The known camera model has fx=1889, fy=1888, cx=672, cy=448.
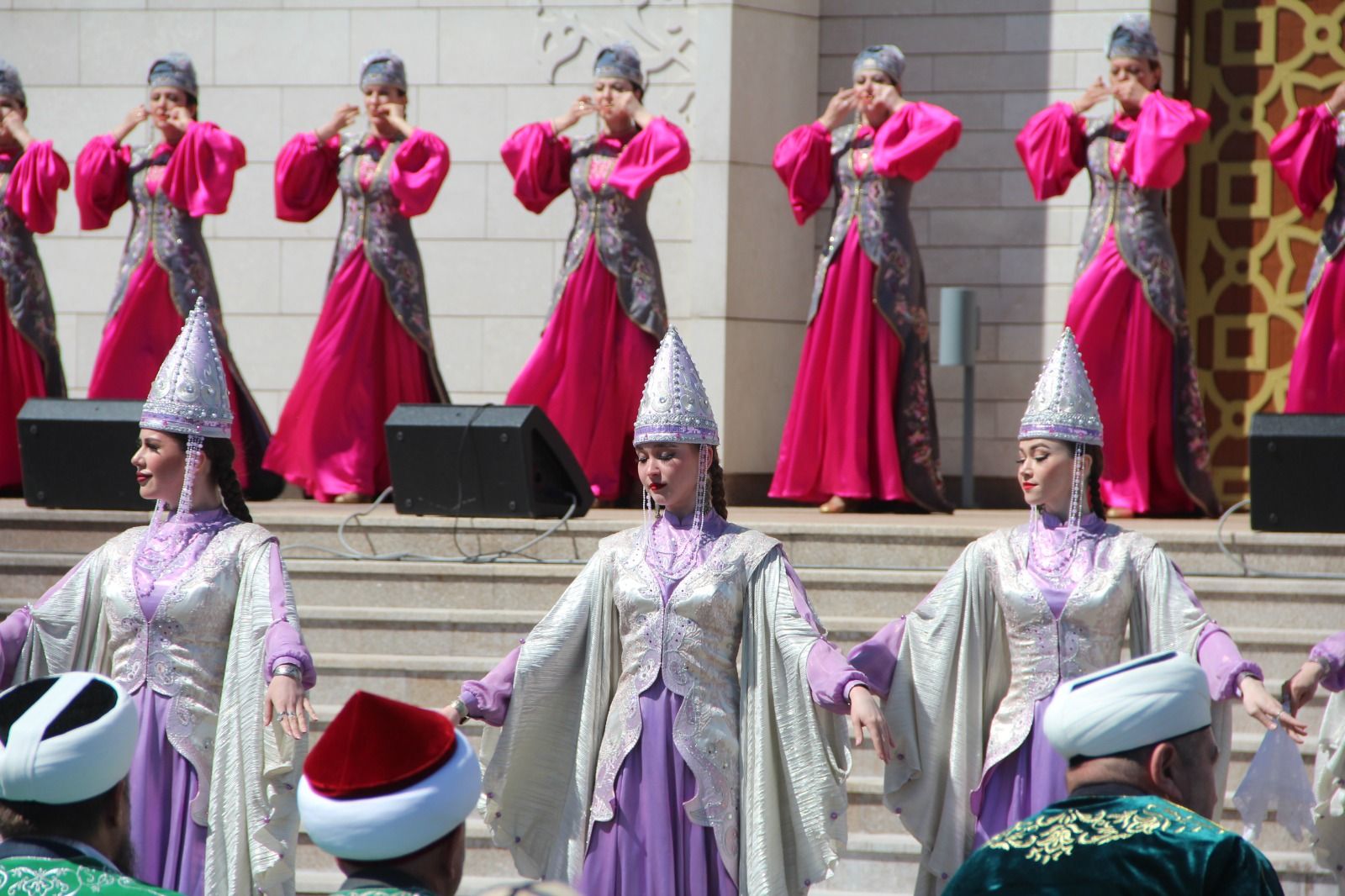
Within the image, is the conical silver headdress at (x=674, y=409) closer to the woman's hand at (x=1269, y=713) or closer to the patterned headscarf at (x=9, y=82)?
the woman's hand at (x=1269, y=713)

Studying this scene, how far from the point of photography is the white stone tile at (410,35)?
31.5ft

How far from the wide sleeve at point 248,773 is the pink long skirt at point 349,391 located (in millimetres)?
3897

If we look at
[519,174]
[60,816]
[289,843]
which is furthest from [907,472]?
[60,816]


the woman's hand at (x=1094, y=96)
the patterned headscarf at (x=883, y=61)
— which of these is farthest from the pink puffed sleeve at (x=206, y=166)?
the woman's hand at (x=1094, y=96)

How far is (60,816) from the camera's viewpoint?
2.32 meters

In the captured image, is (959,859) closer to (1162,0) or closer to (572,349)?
(572,349)

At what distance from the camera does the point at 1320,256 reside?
7652 mm

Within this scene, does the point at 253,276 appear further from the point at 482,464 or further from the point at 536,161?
the point at 482,464

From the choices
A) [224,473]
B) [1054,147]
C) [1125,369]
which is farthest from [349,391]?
[224,473]

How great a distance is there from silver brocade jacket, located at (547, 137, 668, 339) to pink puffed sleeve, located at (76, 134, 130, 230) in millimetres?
2027

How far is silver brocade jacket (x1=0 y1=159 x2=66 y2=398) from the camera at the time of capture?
27.6 feet

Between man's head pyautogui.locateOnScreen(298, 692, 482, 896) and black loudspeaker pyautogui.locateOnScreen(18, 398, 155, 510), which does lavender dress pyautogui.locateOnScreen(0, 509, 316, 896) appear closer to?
man's head pyautogui.locateOnScreen(298, 692, 482, 896)

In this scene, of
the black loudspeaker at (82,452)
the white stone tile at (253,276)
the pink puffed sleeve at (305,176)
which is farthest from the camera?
the white stone tile at (253,276)

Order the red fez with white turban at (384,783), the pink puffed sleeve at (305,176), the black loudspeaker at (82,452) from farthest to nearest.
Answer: the pink puffed sleeve at (305,176) → the black loudspeaker at (82,452) → the red fez with white turban at (384,783)
